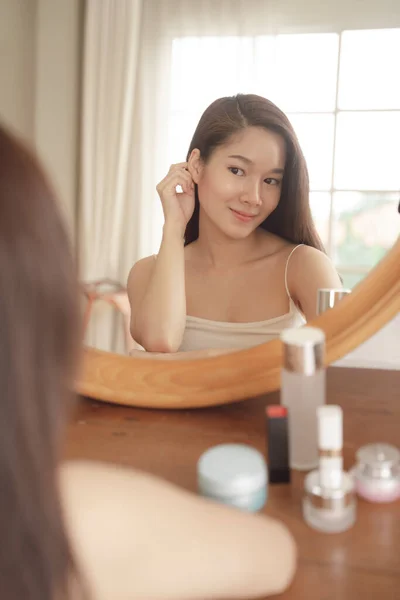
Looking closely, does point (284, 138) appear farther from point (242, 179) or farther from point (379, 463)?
point (379, 463)

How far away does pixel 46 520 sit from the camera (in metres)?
0.32

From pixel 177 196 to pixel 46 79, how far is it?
174 mm

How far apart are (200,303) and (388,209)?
218 mm

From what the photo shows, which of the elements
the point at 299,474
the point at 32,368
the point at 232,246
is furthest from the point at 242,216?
the point at 32,368

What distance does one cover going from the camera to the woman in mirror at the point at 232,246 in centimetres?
62

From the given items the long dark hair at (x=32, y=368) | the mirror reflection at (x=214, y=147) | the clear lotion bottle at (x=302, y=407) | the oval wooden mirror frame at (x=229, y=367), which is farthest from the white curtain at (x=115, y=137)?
the long dark hair at (x=32, y=368)

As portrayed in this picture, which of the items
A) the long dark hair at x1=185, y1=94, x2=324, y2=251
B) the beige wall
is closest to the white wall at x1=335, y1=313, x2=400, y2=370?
the long dark hair at x1=185, y1=94, x2=324, y2=251

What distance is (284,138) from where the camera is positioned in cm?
61

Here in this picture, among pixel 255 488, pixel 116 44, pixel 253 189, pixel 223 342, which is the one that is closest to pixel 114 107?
pixel 116 44

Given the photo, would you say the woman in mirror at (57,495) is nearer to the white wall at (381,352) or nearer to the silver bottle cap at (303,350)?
the silver bottle cap at (303,350)

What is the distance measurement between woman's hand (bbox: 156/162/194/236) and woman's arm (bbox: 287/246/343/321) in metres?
0.12

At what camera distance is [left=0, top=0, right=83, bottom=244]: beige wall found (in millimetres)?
A: 600

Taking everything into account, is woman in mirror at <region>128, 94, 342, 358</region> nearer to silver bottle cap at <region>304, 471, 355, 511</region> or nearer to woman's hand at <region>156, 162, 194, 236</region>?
woman's hand at <region>156, 162, 194, 236</region>

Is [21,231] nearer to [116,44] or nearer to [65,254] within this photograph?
[65,254]
